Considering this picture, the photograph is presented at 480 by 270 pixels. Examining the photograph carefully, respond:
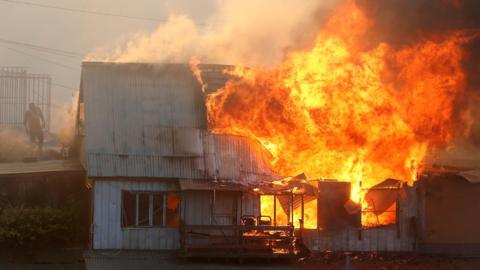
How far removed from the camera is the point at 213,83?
27.7 meters

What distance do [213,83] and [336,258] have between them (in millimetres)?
8638

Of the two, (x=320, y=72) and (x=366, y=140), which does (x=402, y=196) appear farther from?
(x=320, y=72)

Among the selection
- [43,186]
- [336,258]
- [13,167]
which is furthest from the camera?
[13,167]

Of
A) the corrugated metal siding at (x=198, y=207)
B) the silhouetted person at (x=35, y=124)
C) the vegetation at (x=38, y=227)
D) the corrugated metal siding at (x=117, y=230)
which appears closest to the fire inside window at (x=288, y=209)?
the corrugated metal siding at (x=198, y=207)

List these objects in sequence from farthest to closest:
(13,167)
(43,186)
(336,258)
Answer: (13,167) → (43,186) → (336,258)

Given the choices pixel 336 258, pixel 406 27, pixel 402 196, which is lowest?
pixel 336 258

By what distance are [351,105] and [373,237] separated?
5232 mm

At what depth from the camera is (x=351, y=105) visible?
25781 millimetres

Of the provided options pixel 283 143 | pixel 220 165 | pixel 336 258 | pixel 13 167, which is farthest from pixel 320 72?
pixel 13 167

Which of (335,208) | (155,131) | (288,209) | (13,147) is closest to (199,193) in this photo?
(155,131)

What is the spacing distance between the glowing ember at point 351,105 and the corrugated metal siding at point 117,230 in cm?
458

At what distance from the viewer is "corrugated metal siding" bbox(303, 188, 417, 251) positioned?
25.8 meters

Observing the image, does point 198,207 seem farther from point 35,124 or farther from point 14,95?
point 14,95

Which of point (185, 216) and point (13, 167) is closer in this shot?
point (185, 216)
